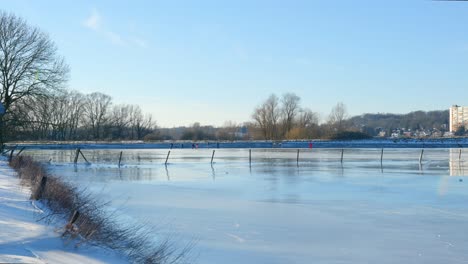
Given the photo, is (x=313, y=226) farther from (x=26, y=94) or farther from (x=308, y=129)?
(x=308, y=129)

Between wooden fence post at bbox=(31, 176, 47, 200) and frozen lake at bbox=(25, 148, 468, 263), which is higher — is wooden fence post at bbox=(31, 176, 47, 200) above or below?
above

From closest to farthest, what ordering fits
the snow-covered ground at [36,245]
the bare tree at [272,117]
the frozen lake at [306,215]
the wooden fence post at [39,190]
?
1. the snow-covered ground at [36,245]
2. the frozen lake at [306,215]
3. the wooden fence post at [39,190]
4. the bare tree at [272,117]

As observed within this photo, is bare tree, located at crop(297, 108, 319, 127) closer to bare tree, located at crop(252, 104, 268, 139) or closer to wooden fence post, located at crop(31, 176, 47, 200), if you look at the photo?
bare tree, located at crop(252, 104, 268, 139)

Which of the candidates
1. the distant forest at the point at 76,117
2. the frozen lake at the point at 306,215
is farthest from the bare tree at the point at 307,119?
the frozen lake at the point at 306,215

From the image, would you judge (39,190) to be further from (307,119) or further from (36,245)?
(307,119)

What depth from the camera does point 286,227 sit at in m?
11.6

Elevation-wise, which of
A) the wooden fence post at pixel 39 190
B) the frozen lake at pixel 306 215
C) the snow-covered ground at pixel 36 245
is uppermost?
the wooden fence post at pixel 39 190

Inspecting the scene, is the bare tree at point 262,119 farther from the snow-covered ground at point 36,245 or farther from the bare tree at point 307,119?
the snow-covered ground at point 36,245

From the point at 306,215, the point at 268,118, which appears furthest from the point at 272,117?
the point at 306,215

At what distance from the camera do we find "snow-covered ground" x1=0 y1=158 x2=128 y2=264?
704 cm

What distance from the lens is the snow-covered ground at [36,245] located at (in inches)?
277

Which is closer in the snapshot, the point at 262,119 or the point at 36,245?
the point at 36,245

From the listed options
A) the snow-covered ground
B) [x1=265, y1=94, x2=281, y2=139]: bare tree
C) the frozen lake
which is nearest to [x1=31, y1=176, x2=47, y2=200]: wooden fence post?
the snow-covered ground

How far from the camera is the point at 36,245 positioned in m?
7.70
